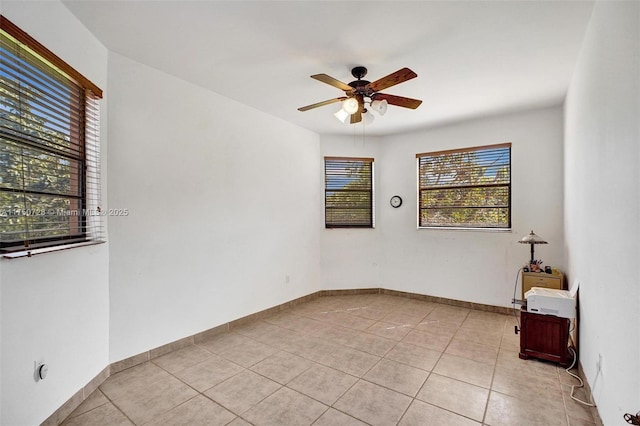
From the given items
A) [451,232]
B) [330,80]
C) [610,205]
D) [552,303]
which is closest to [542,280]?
[552,303]

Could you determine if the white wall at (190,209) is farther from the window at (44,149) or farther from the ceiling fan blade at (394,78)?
the ceiling fan blade at (394,78)

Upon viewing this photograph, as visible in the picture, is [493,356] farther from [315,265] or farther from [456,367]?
[315,265]

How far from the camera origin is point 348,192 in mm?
5258

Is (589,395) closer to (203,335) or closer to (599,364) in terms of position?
(599,364)

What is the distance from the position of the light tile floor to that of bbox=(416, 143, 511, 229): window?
1.53m

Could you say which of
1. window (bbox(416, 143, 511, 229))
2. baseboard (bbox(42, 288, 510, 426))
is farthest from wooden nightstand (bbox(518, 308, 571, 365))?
window (bbox(416, 143, 511, 229))

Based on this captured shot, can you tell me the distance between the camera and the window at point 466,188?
425 cm

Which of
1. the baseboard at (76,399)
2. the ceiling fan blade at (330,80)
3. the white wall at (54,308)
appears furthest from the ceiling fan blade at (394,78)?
the baseboard at (76,399)

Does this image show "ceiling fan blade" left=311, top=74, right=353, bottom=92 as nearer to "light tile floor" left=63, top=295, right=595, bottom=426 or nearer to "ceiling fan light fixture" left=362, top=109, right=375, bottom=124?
"ceiling fan light fixture" left=362, top=109, right=375, bottom=124

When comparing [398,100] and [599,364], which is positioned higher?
[398,100]

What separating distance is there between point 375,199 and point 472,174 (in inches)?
61.4

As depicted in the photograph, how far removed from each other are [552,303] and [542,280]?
2.85 feet

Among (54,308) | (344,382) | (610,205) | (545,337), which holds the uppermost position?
(610,205)

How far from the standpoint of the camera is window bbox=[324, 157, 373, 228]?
17.1 ft
